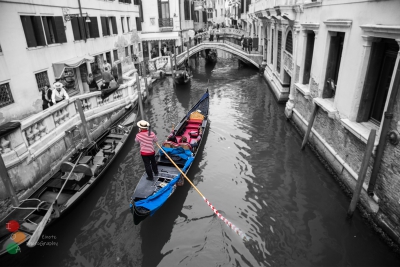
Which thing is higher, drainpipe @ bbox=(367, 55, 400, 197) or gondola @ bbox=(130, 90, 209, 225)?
drainpipe @ bbox=(367, 55, 400, 197)

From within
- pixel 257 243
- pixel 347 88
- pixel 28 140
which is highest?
pixel 347 88

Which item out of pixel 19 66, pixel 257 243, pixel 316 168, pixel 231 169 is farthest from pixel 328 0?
pixel 19 66

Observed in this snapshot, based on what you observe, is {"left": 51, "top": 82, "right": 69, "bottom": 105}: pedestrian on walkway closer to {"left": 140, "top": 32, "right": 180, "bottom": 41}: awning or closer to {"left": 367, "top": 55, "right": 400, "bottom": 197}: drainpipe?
{"left": 367, "top": 55, "right": 400, "bottom": 197}: drainpipe

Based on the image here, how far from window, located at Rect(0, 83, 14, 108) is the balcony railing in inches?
627

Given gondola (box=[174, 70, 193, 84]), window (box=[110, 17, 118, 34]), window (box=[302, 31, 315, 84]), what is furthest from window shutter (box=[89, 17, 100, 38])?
window (box=[302, 31, 315, 84])

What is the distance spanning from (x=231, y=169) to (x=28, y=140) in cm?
490

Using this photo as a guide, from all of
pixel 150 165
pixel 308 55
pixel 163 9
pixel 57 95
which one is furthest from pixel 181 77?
pixel 150 165

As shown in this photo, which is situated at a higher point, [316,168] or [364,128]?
[364,128]

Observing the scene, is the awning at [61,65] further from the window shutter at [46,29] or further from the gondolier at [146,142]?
the gondolier at [146,142]

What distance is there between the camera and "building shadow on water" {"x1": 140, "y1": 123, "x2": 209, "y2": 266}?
461 cm

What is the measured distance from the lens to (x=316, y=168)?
22.2 ft

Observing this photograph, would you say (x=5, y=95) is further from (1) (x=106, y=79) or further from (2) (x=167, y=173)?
(2) (x=167, y=173)

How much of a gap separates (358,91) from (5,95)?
948 centimetres

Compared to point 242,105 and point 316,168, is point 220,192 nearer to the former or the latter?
point 316,168
